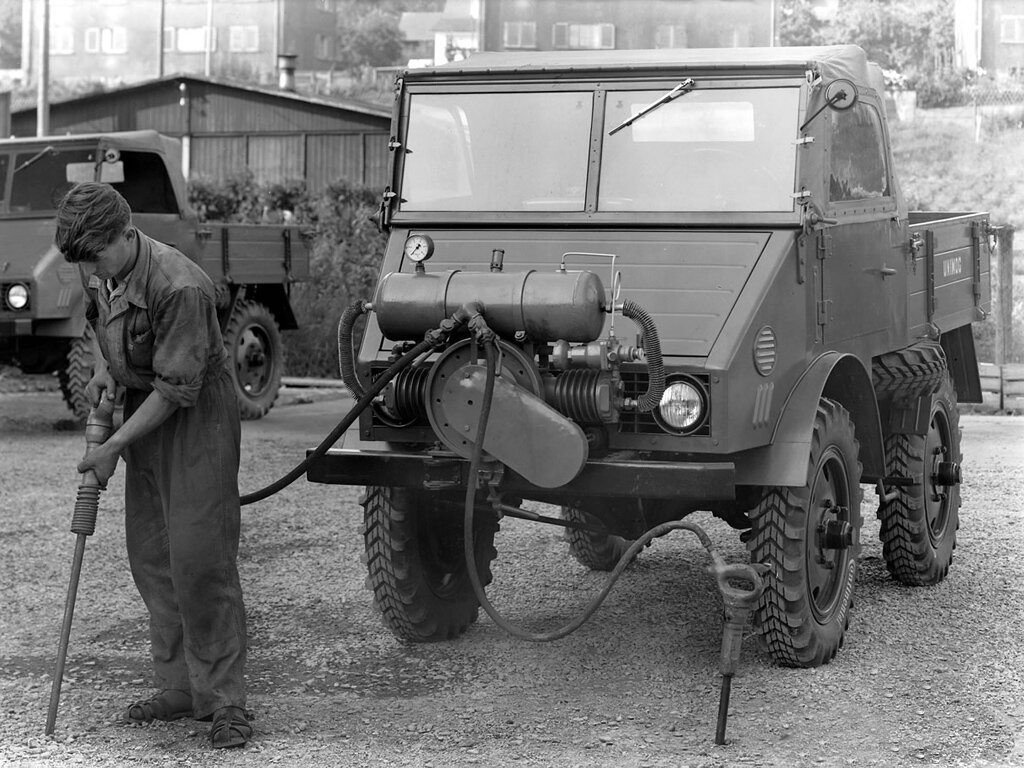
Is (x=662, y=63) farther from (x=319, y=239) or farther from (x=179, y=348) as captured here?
→ (x=319, y=239)

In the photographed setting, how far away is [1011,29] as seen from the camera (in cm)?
2295

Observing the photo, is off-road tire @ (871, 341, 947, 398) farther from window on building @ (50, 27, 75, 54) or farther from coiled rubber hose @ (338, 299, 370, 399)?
window on building @ (50, 27, 75, 54)

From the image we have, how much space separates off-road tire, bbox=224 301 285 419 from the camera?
13977 mm

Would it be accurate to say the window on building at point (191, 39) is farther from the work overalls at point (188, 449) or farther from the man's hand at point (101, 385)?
the work overalls at point (188, 449)

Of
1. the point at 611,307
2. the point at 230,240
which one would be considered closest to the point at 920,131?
the point at 230,240

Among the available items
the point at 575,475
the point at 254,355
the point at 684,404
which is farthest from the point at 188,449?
the point at 254,355

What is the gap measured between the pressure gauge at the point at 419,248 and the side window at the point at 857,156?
1.64m

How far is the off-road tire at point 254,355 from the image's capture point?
45.9 ft

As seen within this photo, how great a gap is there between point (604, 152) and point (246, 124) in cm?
2615

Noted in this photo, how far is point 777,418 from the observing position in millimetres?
5801

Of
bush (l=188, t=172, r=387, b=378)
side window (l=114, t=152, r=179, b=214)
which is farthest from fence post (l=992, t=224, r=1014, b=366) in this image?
side window (l=114, t=152, r=179, b=214)

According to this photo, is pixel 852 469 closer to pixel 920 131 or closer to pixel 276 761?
pixel 276 761

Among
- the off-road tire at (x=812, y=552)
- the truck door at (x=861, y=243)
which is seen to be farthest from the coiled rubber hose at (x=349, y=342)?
the truck door at (x=861, y=243)

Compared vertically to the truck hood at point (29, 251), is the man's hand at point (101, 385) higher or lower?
lower
